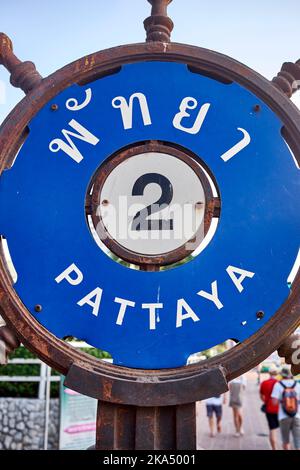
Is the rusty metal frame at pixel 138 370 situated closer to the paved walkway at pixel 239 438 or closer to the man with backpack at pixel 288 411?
the paved walkway at pixel 239 438

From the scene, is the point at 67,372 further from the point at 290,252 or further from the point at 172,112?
the point at 172,112

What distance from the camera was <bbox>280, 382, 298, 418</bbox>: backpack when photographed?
5301 mm

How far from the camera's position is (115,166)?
62.3 inches

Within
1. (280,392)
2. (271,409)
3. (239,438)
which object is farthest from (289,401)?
(239,438)

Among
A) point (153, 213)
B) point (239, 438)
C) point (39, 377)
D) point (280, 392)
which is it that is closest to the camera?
point (153, 213)

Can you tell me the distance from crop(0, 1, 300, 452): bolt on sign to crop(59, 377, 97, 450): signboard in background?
463 cm

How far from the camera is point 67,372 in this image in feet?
4.75

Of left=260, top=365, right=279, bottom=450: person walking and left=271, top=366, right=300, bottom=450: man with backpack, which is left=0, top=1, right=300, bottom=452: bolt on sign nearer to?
left=271, top=366, right=300, bottom=450: man with backpack

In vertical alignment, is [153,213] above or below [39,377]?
below

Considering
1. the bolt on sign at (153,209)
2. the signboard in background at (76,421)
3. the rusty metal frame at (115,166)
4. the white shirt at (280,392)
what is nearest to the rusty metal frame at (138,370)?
the bolt on sign at (153,209)

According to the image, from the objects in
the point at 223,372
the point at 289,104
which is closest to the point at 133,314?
the point at 223,372

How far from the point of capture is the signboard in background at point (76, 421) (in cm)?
578

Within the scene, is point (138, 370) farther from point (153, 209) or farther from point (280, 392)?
point (280, 392)

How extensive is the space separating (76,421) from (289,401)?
8.18ft
